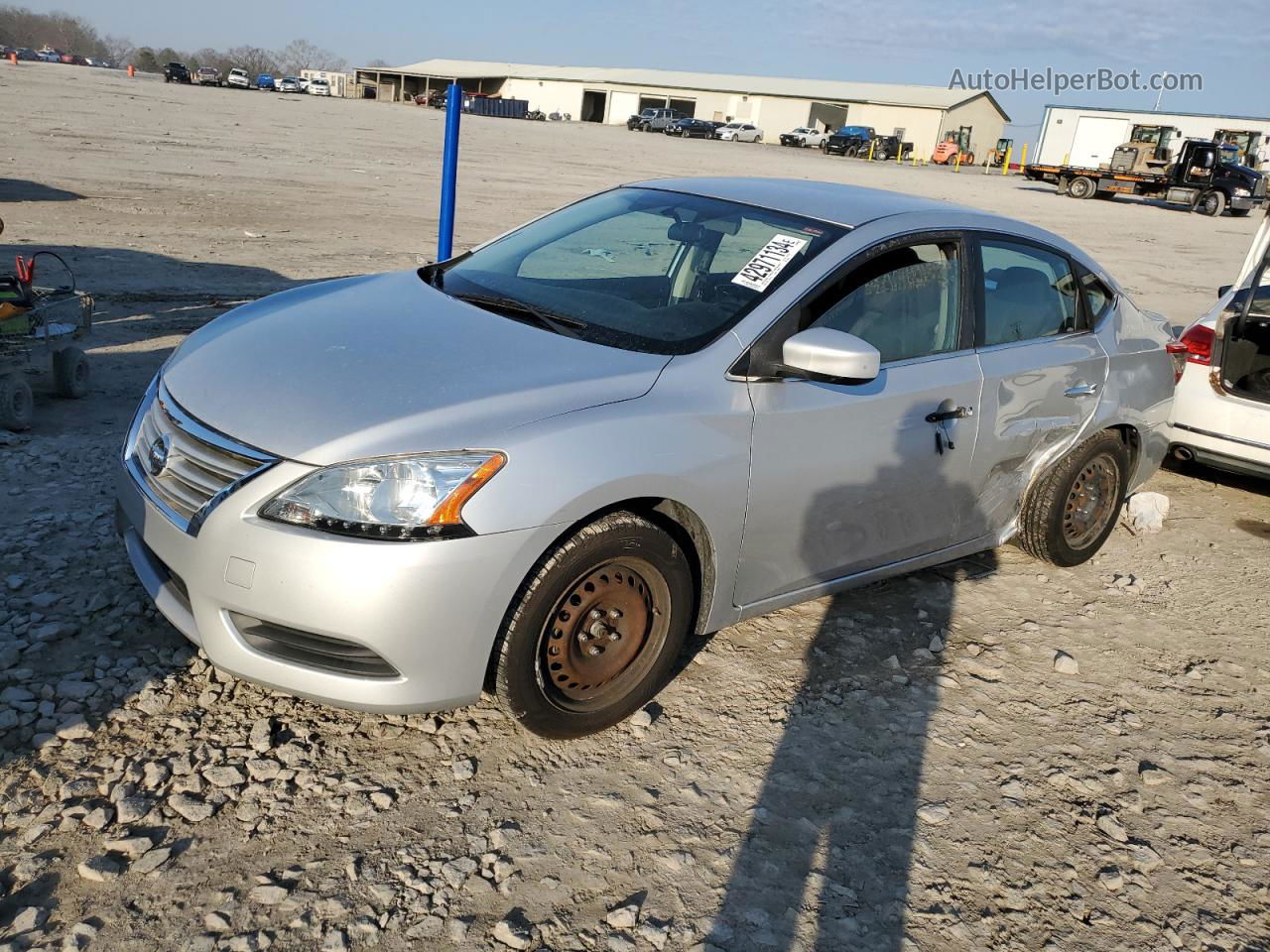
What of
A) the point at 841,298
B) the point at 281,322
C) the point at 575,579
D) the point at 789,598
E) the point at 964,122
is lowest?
the point at 789,598

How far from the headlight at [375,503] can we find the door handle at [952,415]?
192 centimetres

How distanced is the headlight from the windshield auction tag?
138 cm

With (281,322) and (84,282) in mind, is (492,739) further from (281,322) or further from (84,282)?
(84,282)

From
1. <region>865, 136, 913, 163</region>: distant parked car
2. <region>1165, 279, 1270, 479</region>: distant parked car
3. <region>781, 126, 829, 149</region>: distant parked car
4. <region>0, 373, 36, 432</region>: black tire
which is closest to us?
<region>0, 373, 36, 432</region>: black tire

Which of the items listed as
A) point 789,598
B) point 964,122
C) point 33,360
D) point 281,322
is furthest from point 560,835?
point 964,122

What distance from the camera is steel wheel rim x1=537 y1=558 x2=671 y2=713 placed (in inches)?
122

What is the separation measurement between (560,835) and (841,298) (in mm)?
2031

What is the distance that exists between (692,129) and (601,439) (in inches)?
2503

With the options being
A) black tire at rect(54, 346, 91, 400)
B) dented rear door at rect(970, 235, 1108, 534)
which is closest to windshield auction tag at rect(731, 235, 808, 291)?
dented rear door at rect(970, 235, 1108, 534)

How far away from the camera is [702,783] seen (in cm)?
318

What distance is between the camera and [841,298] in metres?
3.66

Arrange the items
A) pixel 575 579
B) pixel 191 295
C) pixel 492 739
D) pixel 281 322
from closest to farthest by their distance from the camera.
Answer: pixel 575 579
pixel 492 739
pixel 281 322
pixel 191 295

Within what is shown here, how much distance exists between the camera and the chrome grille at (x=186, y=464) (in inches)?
112

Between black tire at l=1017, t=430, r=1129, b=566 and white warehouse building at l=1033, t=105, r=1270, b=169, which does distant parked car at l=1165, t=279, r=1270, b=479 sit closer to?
black tire at l=1017, t=430, r=1129, b=566
